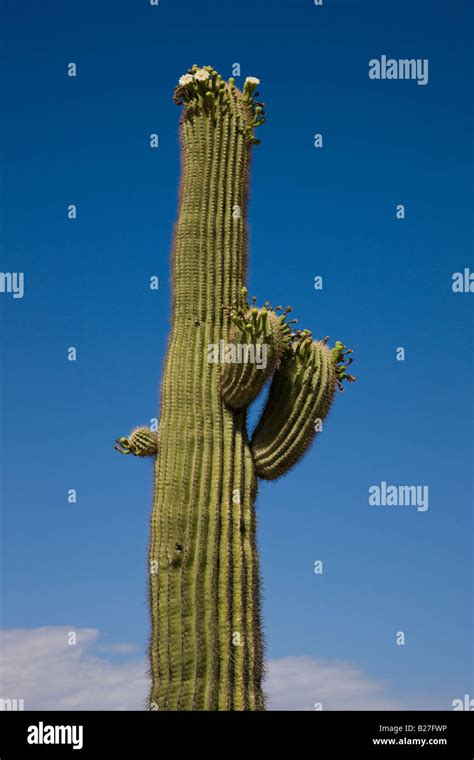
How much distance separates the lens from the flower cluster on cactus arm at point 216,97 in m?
16.1

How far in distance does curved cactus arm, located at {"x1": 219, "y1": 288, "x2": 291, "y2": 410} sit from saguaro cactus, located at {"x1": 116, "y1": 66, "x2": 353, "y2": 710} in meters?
0.01

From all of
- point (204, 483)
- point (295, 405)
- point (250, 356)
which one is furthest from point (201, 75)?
point (204, 483)

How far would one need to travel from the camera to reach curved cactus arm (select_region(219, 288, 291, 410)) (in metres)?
14.4

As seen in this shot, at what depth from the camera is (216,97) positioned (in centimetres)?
1614

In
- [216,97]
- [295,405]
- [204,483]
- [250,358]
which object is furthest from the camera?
[216,97]

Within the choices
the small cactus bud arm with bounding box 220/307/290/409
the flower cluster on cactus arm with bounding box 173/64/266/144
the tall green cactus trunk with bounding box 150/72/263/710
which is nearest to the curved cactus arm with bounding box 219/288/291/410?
the small cactus bud arm with bounding box 220/307/290/409

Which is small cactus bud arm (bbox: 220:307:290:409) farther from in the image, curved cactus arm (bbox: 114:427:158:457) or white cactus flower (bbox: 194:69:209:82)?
white cactus flower (bbox: 194:69:209:82)

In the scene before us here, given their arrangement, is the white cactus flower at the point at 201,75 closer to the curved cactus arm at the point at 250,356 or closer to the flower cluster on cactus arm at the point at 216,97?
the flower cluster on cactus arm at the point at 216,97

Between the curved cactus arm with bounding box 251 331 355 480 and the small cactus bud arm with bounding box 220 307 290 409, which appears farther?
the curved cactus arm with bounding box 251 331 355 480

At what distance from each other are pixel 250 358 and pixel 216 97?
13.2 feet

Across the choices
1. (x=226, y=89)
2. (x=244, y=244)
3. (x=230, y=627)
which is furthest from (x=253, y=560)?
(x=226, y=89)

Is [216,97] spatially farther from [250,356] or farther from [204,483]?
[204,483]
